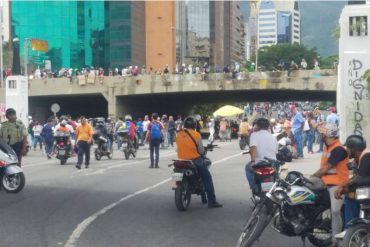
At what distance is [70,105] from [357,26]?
5481 cm

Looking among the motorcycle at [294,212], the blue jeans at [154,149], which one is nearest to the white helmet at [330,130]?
the motorcycle at [294,212]

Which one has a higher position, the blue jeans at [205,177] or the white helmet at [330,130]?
the white helmet at [330,130]

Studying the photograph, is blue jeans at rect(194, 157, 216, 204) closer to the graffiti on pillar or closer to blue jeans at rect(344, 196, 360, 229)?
blue jeans at rect(344, 196, 360, 229)

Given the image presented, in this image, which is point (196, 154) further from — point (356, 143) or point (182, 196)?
point (356, 143)

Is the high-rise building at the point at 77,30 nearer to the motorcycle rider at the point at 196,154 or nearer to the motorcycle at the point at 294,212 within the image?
the motorcycle rider at the point at 196,154

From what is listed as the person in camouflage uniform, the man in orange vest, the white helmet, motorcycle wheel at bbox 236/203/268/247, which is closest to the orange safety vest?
the man in orange vest

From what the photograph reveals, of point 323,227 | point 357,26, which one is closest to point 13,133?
point 357,26

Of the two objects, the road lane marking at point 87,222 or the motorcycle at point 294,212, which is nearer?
the motorcycle at point 294,212

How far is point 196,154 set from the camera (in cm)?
1223

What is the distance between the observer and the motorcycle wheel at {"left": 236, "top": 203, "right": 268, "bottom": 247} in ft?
25.0

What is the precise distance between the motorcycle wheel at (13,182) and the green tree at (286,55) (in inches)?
3700

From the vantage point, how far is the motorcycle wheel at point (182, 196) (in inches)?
464

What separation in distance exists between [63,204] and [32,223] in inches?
85.3

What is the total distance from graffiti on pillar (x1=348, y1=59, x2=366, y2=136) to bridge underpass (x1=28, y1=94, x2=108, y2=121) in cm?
4288
